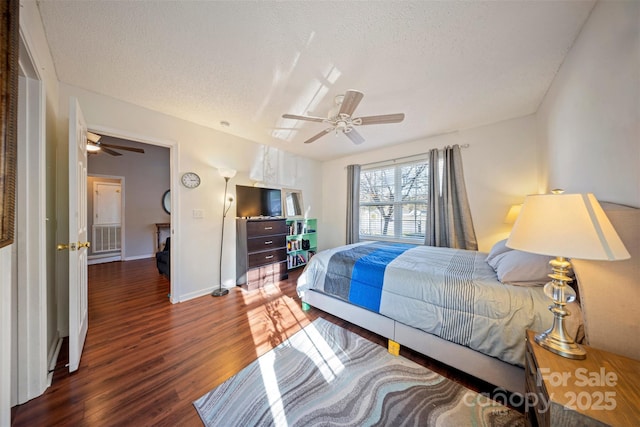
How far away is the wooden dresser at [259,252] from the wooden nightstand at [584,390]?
9.47ft

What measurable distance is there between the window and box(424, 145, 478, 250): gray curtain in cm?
21

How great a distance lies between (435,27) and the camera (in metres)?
1.39

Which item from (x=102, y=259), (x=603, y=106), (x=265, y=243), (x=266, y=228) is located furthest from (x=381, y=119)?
(x=102, y=259)

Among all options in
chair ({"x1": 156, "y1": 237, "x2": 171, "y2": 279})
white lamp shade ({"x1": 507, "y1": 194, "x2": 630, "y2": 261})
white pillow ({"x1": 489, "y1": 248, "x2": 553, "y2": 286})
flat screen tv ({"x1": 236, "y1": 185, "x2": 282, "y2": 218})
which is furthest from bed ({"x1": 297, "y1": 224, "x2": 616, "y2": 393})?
chair ({"x1": 156, "y1": 237, "x2": 171, "y2": 279})

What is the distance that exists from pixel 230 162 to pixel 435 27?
2830mm

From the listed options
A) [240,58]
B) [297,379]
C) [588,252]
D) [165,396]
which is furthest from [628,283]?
[240,58]

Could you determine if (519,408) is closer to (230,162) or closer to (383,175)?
(383,175)

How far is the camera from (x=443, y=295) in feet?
5.01

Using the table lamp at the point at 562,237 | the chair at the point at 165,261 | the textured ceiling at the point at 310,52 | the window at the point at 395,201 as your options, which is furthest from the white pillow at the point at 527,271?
the chair at the point at 165,261

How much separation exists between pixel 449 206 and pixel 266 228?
9.21 feet

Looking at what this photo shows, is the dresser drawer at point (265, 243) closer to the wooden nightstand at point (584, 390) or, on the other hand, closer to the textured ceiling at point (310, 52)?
the textured ceiling at point (310, 52)

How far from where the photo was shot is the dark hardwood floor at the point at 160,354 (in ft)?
3.99

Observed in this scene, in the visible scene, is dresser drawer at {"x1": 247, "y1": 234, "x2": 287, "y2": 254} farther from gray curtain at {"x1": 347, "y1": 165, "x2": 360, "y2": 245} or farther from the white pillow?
the white pillow

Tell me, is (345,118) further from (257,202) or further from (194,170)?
(194,170)
